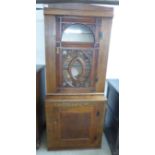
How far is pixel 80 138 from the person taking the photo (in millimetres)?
1771

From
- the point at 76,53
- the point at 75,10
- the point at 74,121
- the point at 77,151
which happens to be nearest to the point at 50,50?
the point at 76,53

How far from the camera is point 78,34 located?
1.54 m

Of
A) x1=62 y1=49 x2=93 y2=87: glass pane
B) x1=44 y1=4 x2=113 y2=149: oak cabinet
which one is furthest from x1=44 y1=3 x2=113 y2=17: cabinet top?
x1=62 y1=49 x2=93 y2=87: glass pane

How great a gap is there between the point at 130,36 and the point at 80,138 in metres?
1.45

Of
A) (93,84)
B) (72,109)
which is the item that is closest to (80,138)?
(72,109)

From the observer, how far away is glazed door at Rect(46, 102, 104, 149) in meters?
1.64

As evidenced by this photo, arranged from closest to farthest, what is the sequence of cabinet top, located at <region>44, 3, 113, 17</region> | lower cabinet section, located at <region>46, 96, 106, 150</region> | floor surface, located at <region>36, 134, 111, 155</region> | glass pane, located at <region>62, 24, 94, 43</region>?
cabinet top, located at <region>44, 3, 113, 17</region> → glass pane, located at <region>62, 24, 94, 43</region> → lower cabinet section, located at <region>46, 96, 106, 150</region> → floor surface, located at <region>36, 134, 111, 155</region>

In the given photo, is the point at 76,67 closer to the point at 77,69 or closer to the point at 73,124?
the point at 77,69

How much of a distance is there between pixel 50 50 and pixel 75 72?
34cm

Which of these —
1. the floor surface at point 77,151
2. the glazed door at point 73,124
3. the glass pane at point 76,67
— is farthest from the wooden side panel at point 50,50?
the floor surface at point 77,151

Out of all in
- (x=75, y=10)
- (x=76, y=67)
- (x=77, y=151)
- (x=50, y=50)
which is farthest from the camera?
(x=77, y=151)

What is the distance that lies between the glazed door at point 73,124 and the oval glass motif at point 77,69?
10.7 inches

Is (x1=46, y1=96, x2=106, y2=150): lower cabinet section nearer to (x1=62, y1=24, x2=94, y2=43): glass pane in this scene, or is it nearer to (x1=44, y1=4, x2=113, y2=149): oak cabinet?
(x1=44, y1=4, x2=113, y2=149): oak cabinet
